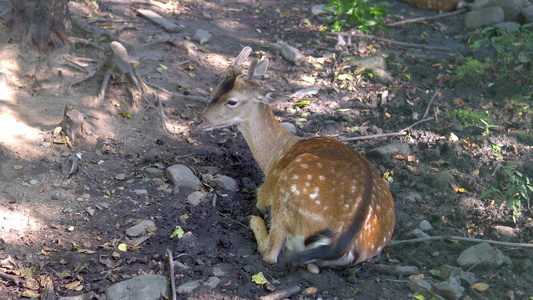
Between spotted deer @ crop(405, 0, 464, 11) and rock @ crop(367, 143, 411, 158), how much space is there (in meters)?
5.28

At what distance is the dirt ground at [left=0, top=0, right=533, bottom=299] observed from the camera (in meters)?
4.08

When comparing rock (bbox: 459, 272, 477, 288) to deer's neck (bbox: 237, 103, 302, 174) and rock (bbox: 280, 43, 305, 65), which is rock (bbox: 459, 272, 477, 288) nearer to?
deer's neck (bbox: 237, 103, 302, 174)

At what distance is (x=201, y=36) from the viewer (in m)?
8.07

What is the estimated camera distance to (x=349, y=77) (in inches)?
299

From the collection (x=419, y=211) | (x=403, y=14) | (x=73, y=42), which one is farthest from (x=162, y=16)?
(x=419, y=211)

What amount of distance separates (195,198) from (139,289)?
4.37 ft

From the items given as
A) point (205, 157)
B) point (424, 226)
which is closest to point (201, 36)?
point (205, 157)

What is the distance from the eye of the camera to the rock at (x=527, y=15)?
898 cm

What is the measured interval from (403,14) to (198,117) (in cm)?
641

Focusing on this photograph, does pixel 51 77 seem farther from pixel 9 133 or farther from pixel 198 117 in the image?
pixel 198 117

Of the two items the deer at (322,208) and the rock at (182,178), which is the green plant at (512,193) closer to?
the deer at (322,208)

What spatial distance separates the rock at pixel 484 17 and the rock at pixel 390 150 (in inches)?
178

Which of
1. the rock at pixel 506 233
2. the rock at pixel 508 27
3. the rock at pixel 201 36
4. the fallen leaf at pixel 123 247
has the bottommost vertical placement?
the rock at pixel 201 36

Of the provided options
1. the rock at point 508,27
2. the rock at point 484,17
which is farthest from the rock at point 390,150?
the rock at point 484,17
